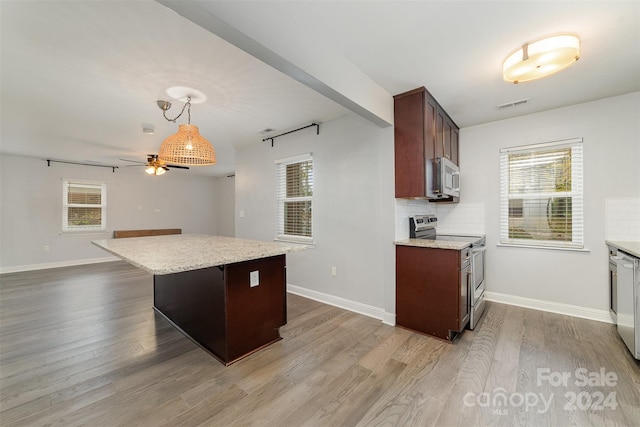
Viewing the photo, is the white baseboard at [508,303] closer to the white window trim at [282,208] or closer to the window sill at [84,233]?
the white window trim at [282,208]

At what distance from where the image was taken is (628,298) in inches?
83.0

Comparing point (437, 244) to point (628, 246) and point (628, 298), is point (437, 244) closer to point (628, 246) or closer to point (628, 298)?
point (628, 298)

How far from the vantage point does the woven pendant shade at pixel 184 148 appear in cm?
238

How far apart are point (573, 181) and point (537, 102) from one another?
100 centimetres

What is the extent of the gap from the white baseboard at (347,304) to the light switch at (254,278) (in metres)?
1.36

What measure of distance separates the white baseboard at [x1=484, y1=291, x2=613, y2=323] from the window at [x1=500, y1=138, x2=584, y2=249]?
67cm

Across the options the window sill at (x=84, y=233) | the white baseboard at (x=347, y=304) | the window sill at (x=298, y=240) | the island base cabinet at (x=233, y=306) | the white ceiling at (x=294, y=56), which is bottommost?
the white baseboard at (x=347, y=304)

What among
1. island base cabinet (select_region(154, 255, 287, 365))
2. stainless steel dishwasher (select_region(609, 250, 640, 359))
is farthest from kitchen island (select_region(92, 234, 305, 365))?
stainless steel dishwasher (select_region(609, 250, 640, 359))

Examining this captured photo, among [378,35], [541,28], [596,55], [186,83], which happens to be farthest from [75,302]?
[596,55]

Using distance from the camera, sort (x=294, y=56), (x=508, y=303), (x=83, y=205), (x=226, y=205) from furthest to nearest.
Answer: (x=226, y=205), (x=83, y=205), (x=508, y=303), (x=294, y=56)

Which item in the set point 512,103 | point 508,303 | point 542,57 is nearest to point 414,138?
point 542,57

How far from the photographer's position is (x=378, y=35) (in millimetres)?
1786

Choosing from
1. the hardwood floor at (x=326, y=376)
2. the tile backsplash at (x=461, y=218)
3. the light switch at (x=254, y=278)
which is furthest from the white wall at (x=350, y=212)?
the tile backsplash at (x=461, y=218)

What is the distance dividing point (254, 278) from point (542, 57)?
2.73 meters
